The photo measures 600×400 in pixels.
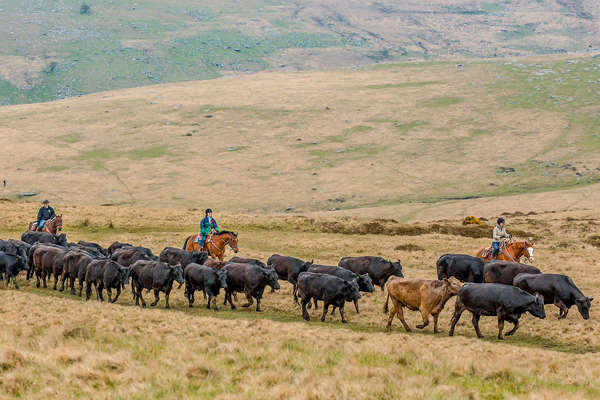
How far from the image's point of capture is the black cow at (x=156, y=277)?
2153cm

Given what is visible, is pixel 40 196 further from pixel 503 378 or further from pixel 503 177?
pixel 503 378

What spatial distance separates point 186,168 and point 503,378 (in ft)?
317

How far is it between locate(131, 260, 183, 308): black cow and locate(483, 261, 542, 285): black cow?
11828 mm

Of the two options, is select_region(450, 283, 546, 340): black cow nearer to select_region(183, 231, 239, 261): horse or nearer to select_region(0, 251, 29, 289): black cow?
select_region(183, 231, 239, 261): horse

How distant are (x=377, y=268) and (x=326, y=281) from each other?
20.3ft

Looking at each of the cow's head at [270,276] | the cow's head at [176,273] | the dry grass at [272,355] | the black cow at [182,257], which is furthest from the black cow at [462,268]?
the cow's head at [176,273]

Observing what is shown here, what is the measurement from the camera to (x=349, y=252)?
36.9 meters

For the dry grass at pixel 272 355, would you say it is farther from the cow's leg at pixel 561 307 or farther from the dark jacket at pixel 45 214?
the dark jacket at pixel 45 214

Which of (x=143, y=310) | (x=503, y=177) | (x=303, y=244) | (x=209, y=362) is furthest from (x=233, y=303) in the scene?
(x=503, y=177)

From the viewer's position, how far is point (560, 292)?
2023 centimetres

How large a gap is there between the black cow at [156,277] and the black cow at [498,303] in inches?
383

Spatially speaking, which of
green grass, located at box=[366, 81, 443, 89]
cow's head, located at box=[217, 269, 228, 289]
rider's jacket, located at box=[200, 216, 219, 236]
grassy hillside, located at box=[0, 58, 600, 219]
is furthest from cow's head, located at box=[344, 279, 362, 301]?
green grass, located at box=[366, 81, 443, 89]

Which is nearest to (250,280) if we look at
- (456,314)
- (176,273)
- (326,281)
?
(176,273)

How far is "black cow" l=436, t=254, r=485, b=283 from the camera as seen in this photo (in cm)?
2503
